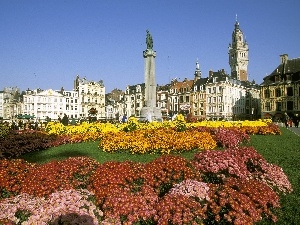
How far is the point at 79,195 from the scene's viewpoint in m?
5.44

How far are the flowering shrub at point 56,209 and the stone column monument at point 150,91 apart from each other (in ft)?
72.8

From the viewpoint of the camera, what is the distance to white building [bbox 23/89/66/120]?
9444 centimetres

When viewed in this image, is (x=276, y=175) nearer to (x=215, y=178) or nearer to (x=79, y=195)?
(x=215, y=178)

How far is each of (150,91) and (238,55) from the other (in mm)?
95282

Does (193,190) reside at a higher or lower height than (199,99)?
lower

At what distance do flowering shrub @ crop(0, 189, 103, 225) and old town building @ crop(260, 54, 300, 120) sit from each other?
63.2 metres

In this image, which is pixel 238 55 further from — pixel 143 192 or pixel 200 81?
pixel 143 192

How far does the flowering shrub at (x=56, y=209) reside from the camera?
4.77 metres

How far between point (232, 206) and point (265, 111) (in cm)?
6618

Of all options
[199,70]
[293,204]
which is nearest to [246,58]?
[199,70]

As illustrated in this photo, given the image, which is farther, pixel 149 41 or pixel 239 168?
pixel 149 41

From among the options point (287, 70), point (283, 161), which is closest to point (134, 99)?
point (287, 70)

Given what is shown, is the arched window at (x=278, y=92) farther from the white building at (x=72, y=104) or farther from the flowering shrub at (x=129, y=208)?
the flowering shrub at (x=129, y=208)

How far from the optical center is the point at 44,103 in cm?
9469
